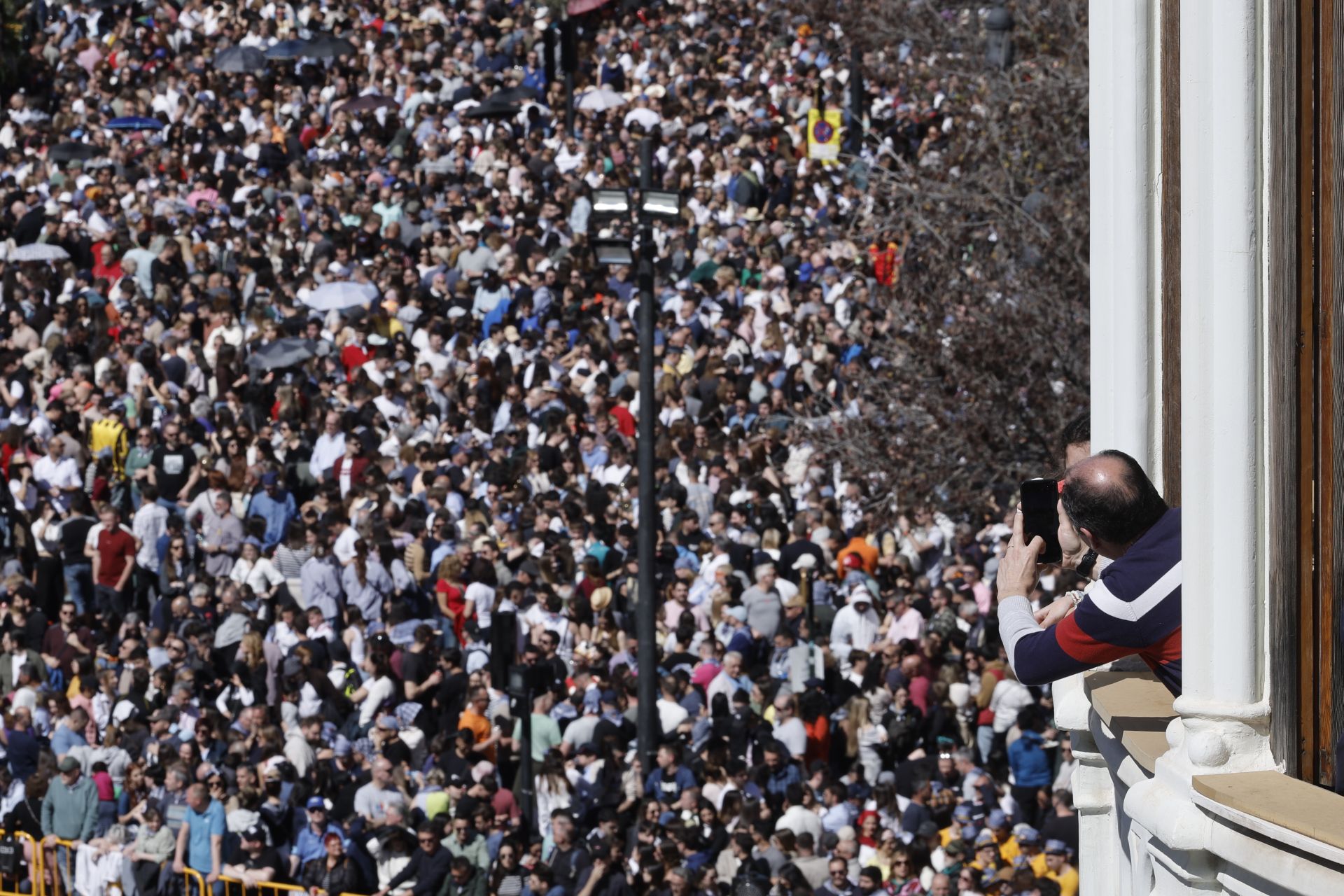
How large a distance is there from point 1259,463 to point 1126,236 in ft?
7.15

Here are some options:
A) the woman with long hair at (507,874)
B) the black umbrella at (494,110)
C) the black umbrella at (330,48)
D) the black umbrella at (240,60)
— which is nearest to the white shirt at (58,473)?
the woman with long hair at (507,874)

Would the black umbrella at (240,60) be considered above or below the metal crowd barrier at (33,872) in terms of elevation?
above

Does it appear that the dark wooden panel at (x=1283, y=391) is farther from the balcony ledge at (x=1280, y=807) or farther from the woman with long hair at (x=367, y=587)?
the woman with long hair at (x=367, y=587)

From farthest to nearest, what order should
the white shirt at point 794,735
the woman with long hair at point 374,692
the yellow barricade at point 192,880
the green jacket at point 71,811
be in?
the woman with long hair at point 374,692, the green jacket at point 71,811, the white shirt at point 794,735, the yellow barricade at point 192,880

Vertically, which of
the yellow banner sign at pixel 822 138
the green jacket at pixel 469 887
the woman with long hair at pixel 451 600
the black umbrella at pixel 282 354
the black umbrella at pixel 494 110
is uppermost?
the black umbrella at pixel 494 110

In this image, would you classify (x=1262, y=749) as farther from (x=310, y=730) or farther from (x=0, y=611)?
(x=0, y=611)

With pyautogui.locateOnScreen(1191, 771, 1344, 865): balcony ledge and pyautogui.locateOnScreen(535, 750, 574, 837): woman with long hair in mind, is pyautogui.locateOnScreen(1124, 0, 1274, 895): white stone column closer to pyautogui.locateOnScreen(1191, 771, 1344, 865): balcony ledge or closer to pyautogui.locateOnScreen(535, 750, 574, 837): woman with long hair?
pyautogui.locateOnScreen(1191, 771, 1344, 865): balcony ledge

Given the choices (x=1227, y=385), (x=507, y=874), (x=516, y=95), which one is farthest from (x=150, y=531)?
(x=1227, y=385)

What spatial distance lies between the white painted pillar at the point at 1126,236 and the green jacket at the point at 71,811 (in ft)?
34.2

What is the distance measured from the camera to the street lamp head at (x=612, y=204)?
1488cm

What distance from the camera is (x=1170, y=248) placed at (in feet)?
21.9

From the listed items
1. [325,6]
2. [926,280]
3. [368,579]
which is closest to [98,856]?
[368,579]

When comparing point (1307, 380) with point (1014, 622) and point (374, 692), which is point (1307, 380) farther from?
point (374, 692)

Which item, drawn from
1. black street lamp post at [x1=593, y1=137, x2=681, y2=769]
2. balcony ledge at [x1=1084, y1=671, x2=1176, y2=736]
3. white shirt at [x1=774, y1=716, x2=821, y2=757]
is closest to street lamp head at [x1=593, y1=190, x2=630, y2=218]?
black street lamp post at [x1=593, y1=137, x2=681, y2=769]
